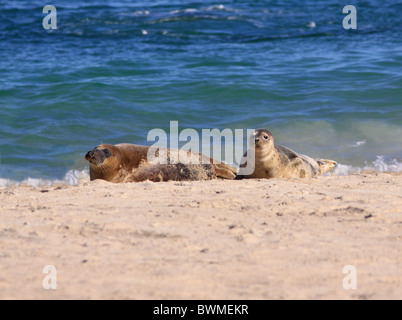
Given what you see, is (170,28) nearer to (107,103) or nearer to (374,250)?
(107,103)

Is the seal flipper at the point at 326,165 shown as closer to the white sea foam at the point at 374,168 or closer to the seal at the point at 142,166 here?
the white sea foam at the point at 374,168

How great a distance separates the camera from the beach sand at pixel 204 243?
3410 mm

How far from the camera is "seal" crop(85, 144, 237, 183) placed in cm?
705

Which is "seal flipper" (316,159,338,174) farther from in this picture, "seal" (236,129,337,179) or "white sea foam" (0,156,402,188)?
"seal" (236,129,337,179)

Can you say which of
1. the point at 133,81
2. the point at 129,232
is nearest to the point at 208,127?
the point at 133,81

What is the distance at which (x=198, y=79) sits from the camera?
12.8 meters

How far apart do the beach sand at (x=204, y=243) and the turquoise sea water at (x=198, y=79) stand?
3393mm

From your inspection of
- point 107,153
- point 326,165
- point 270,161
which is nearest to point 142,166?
point 107,153

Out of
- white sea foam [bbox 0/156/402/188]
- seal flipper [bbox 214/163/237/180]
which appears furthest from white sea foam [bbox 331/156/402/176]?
seal flipper [bbox 214/163/237/180]

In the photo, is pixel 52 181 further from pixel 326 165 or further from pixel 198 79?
pixel 198 79

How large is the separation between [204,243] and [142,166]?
10.9 ft

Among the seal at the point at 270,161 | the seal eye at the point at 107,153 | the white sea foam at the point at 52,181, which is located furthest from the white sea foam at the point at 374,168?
the white sea foam at the point at 52,181

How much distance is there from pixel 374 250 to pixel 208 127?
6.50 metres

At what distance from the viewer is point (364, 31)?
1634 centimetres
